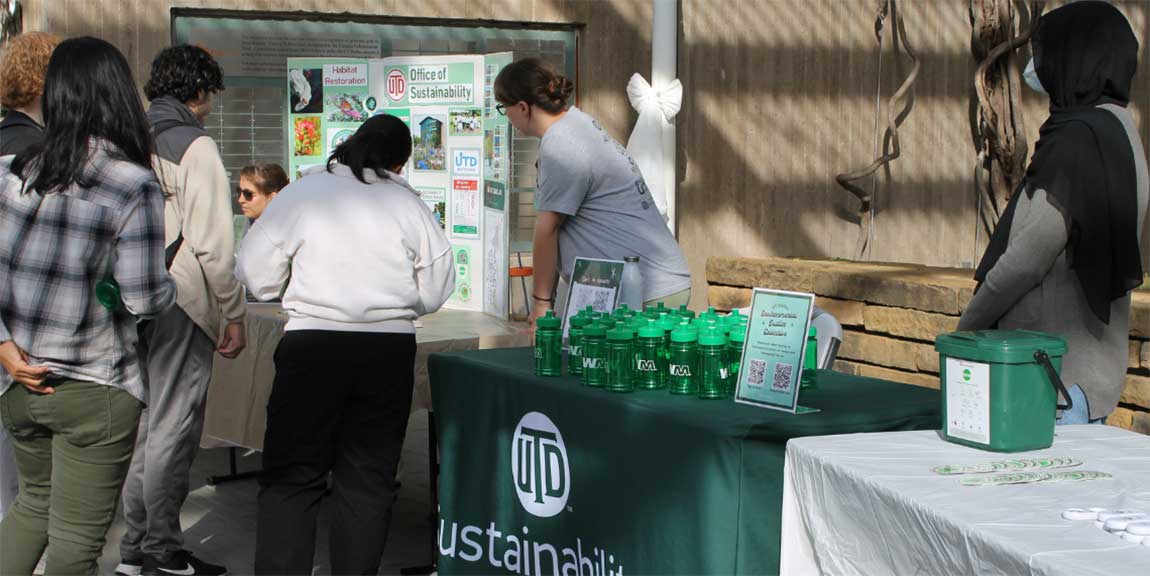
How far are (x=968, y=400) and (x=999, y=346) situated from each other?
0.44 feet

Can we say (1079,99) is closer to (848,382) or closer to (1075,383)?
(1075,383)

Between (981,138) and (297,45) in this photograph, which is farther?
(981,138)

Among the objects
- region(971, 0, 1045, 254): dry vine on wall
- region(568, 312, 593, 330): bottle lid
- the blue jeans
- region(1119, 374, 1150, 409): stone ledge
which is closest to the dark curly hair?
region(568, 312, 593, 330): bottle lid

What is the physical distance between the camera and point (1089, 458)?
2.37 m

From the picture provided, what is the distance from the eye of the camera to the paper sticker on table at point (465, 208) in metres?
5.83

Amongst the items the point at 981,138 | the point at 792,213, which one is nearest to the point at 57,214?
the point at 792,213

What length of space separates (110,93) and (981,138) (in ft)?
23.2

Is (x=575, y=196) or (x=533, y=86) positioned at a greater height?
(x=533, y=86)

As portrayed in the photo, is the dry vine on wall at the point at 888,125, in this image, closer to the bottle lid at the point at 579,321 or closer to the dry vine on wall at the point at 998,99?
the dry vine on wall at the point at 998,99

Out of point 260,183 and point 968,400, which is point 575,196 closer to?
point 968,400

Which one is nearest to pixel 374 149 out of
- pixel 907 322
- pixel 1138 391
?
pixel 1138 391

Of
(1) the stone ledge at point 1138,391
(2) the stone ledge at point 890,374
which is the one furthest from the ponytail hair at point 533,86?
(1) the stone ledge at point 1138,391

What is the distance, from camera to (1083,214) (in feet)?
9.07

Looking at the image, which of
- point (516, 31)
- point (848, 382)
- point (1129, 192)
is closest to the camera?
point (1129, 192)
